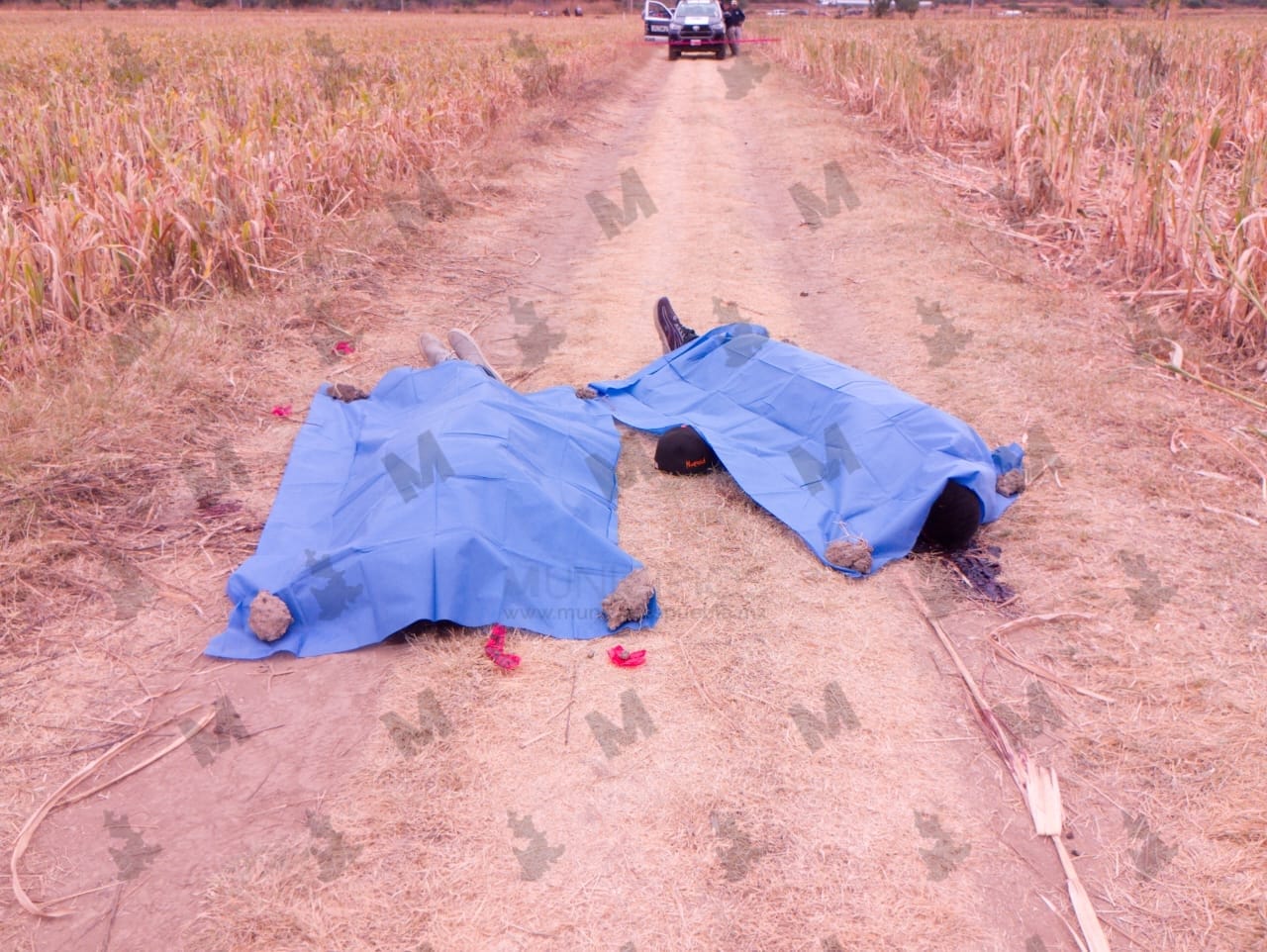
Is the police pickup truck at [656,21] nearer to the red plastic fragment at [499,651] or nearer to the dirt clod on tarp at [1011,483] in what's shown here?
the dirt clod on tarp at [1011,483]

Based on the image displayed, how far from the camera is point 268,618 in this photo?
301 cm

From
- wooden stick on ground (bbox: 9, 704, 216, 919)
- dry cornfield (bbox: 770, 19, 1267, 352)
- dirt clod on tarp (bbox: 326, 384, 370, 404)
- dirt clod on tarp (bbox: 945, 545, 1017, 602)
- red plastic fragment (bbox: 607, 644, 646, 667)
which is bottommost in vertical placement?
dirt clod on tarp (bbox: 945, 545, 1017, 602)

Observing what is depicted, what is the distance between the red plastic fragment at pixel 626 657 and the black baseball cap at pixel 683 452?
4.19 ft

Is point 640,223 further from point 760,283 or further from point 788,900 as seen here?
point 788,900

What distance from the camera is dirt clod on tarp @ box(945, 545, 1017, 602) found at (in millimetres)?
3455

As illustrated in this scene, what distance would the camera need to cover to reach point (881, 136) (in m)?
11.7

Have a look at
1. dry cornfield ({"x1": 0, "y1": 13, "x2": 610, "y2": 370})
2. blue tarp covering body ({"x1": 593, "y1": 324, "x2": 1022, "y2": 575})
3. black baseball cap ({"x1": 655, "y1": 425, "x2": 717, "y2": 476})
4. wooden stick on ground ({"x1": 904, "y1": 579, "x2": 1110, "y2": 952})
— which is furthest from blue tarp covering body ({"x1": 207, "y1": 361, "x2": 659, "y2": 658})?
dry cornfield ({"x1": 0, "y1": 13, "x2": 610, "y2": 370})

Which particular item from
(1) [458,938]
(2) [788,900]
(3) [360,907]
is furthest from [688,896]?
(3) [360,907]

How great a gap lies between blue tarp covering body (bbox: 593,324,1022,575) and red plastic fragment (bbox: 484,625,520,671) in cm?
128

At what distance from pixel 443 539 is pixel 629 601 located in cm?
65

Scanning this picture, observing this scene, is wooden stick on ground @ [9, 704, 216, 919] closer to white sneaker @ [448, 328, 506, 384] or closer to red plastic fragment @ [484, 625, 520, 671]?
red plastic fragment @ [484, 625, 520, 671]

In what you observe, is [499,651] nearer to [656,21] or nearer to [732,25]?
[732,25]

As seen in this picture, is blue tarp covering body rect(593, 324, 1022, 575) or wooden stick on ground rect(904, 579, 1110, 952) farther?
blue tarp covering body rect(593, 324, 1022, 575)

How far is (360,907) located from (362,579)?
3.72 ft
